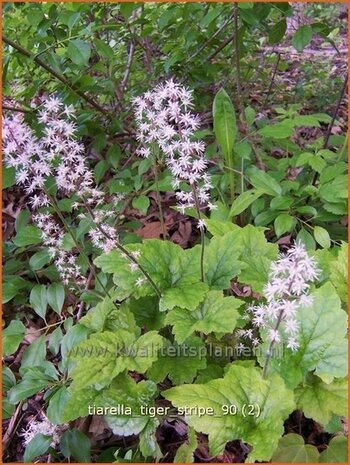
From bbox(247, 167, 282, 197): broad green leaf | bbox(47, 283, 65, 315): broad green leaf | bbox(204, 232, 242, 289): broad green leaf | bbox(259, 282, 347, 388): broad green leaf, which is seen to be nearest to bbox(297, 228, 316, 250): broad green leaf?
bbox(247, 167, 282, 197): broad green leaf

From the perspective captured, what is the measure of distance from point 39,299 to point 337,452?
4.46 ft

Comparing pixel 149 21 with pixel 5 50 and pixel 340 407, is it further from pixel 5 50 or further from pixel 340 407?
pixel 340 407

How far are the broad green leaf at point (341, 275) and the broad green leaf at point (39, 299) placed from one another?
4.04 ft

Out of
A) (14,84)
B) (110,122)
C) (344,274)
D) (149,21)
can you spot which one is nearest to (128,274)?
(344,274)

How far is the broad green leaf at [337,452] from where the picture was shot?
153cm

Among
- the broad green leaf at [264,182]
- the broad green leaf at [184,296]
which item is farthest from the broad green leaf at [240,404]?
the broad green leaf at [264,182]

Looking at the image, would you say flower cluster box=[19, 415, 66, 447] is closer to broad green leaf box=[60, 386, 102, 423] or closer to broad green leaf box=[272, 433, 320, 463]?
broad green leaf box=[60, 386, 102, 423]

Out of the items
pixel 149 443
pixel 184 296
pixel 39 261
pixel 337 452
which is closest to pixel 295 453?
pixel 337 452

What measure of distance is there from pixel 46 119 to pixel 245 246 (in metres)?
0.92

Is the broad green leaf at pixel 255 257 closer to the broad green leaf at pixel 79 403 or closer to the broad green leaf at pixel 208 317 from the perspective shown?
A: the broad green leaf at pixel 208 317

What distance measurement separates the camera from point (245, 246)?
6.48ft

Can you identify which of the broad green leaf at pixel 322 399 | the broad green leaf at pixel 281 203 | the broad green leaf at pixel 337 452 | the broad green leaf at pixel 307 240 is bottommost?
the broad green leaf at pixel 337 452

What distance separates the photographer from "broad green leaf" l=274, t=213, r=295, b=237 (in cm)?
209

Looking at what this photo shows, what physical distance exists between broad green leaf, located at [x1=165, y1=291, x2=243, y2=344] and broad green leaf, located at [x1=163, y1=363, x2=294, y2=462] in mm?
148
